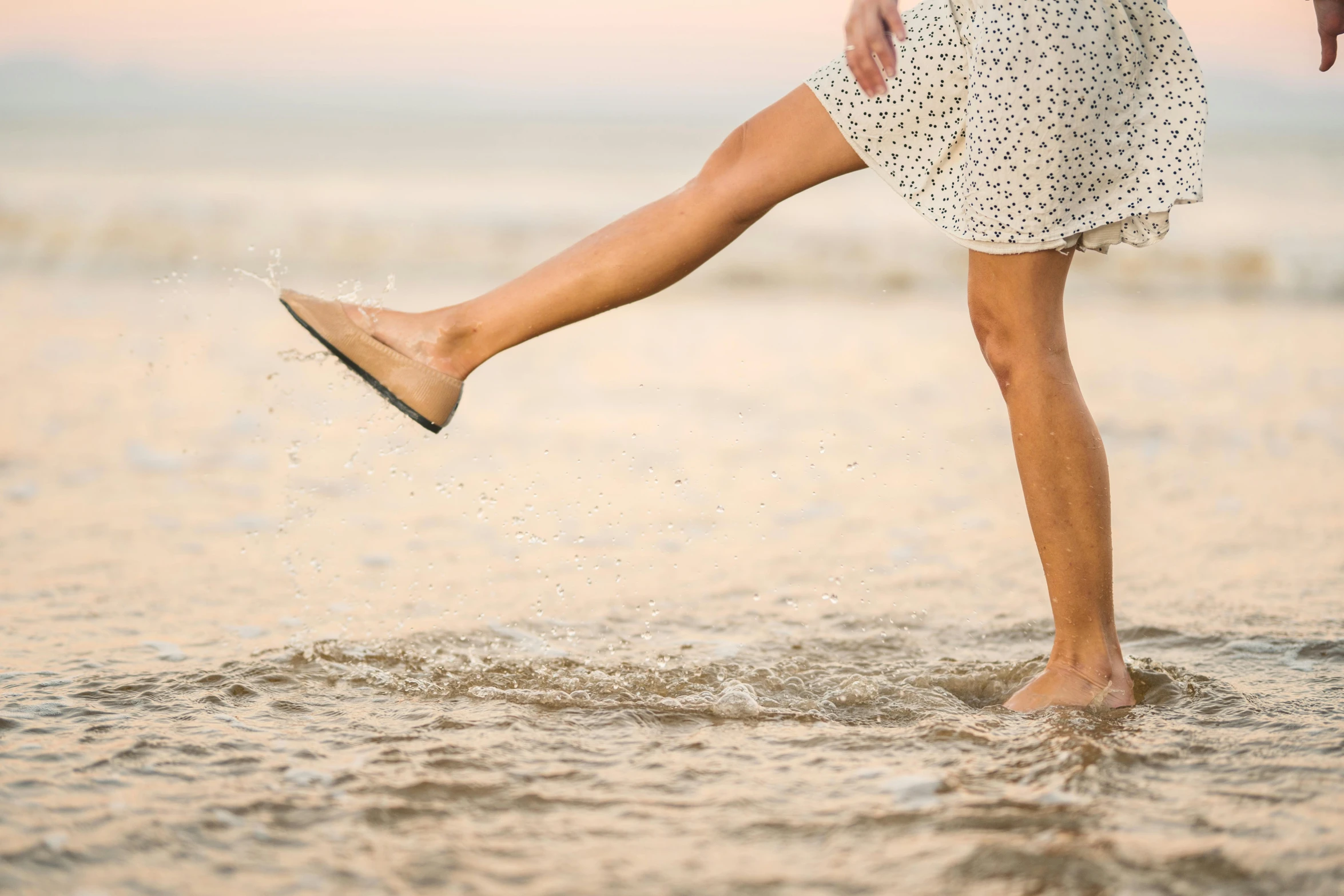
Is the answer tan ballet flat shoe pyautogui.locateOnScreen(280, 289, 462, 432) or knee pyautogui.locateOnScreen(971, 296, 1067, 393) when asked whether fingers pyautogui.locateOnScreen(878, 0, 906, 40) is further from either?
tan ballet flat shoe pyautogui.locateOnScreen(280, 289, 462, 432)

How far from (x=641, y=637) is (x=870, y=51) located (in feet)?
3.80

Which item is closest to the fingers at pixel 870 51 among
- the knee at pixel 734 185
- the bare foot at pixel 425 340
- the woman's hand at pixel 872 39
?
the woman's hand at pixel 872 39

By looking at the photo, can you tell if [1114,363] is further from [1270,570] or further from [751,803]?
[751,803]

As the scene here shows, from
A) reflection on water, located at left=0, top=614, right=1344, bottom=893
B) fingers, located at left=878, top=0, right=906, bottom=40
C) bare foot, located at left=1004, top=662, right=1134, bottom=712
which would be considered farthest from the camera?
bare foot, located at left=1004, top=662, right=1134, bottom=712

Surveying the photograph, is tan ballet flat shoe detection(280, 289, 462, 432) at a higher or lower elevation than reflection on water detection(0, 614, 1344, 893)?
higher

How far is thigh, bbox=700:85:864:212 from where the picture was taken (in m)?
1.95

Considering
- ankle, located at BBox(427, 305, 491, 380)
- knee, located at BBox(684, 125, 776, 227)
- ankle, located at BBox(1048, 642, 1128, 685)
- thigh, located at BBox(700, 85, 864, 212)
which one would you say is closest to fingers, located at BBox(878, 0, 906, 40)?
thigh, located at BBox(700, 85, 864, 212)

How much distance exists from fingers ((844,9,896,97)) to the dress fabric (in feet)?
0.11

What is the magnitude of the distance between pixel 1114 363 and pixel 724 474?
2.75m

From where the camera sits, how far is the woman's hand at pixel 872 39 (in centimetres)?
179

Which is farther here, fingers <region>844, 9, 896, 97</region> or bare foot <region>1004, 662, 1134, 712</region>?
bare foot <region>1004, 662, 1134, 712</region>

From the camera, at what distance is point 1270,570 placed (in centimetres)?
277

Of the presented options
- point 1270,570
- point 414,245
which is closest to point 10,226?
point 414,245

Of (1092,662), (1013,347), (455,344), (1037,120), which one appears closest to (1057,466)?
(1013,347)
